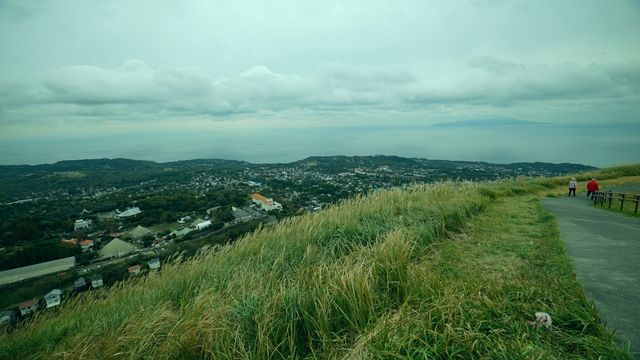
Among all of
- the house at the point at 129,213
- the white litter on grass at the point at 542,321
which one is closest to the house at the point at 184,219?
the house at the point at 129,213

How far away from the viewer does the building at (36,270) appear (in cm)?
1408

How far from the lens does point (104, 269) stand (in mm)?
13672

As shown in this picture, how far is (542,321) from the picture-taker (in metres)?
2.29

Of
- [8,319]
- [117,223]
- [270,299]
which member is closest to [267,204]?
[117,223]

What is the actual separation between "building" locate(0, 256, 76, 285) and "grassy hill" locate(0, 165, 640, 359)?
1151 centimetres

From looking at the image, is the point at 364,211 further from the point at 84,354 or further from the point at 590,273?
the point at 84,354

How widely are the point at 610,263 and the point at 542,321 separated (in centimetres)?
275

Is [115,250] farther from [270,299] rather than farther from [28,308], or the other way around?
[270,299]

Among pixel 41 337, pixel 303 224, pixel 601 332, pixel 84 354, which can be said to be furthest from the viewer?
pixel 303 224

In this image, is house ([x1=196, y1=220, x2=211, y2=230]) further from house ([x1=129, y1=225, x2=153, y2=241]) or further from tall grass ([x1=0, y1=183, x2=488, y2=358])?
tall grass ([x1=0, y1=183, x2=488, y2=358])

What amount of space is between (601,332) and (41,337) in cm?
660

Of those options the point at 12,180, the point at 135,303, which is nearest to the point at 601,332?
the point at 135,303

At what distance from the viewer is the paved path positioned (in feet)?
8.65

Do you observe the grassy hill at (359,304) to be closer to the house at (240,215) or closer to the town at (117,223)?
the town at (117,223)
